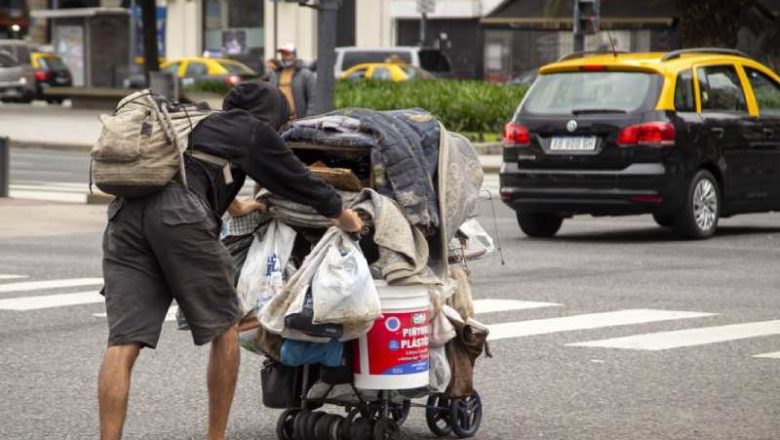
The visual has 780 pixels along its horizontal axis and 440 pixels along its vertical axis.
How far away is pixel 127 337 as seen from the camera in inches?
269

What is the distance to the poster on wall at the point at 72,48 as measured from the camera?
189 ft

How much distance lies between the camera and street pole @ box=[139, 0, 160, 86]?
1615 inches

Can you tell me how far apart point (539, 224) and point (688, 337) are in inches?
267

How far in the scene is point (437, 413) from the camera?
7.69 m

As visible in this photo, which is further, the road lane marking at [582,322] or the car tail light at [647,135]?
the car tail light at [647,135]

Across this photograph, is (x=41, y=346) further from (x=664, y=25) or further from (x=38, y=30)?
(x=38, y=30)

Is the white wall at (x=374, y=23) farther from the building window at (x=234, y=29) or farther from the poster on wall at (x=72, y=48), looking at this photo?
the poster on wall at (x=72, y=48)

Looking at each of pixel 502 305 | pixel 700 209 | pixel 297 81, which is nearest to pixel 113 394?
pixel 502 305

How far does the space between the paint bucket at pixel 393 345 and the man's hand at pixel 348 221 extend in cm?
25

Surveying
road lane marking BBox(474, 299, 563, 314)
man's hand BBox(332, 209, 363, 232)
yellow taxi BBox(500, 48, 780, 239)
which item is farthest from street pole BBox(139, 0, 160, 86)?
man's hand BBox(332, 209, 363, 232)

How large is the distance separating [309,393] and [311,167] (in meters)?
0.87

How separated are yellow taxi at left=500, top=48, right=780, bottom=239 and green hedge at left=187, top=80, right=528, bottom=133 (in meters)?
14.0

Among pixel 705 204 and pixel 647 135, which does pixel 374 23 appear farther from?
pixel 647 135

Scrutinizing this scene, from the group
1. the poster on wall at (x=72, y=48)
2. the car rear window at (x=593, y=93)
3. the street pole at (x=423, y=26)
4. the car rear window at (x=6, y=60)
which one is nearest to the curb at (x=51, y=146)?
the car rear window at (x=593, y=93)
